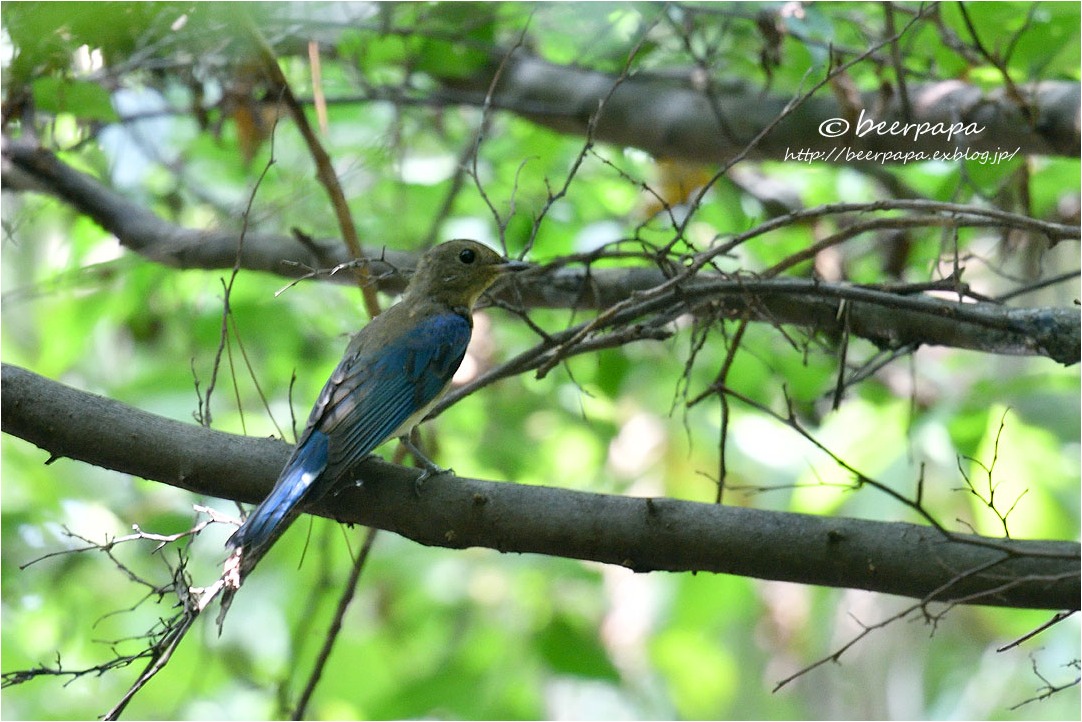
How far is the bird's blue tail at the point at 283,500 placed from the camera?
9.61ft

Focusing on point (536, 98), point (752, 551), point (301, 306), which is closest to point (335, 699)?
point (301, 306)

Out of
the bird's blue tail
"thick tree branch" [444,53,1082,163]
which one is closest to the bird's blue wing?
the bird's blue tail

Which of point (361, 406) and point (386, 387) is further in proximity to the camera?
point (386, 387)

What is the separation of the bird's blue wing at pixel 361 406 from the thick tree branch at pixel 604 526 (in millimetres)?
135

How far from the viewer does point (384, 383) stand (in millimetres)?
3947

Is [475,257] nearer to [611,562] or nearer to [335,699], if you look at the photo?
[611,562]

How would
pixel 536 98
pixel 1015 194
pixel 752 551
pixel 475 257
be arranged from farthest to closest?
pixel 536 98, pixel 1015 194, pixel 475 257, pixel 752 551

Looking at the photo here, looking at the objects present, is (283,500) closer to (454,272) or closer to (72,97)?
(454,272)

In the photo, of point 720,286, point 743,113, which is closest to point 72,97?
point 720,286

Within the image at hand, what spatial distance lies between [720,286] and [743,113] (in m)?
2.25

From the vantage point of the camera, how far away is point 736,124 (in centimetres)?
536

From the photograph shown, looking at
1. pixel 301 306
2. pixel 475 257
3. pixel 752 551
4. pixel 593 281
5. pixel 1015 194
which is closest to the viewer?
pixel 752 551

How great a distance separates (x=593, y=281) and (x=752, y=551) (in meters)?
1.64

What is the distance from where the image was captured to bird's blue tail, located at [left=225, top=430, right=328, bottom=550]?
9.61ft
